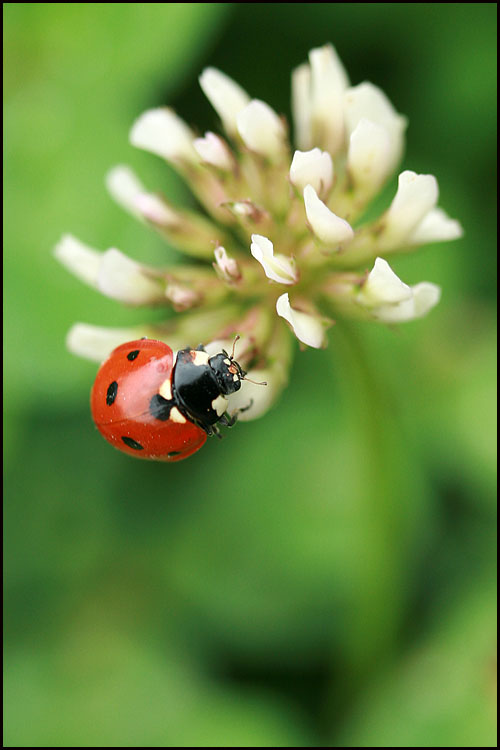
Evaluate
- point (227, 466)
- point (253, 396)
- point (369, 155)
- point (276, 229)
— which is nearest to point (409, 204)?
point (369, 155)

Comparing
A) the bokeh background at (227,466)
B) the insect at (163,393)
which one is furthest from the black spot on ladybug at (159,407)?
the bokeh background at (227,466)

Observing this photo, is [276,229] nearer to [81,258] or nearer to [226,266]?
[226,266]

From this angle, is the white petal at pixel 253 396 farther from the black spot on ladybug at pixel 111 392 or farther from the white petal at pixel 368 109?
the white petal at pixel 368 109

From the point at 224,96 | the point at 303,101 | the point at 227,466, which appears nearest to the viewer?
the point at 224,96

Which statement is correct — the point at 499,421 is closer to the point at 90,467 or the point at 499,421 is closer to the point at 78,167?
the point at 90,467

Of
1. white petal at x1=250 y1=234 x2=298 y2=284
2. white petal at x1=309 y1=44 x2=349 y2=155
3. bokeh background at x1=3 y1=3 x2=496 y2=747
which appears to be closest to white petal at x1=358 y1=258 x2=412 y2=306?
white petal at x1=250 y1=234 x2=298 y2=284

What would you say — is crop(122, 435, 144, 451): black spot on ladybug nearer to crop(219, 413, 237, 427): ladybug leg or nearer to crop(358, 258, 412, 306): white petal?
crop(219, 413, 237, 427): ladybug leg

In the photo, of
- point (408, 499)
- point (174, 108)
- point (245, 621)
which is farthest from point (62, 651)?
point (174, 108)
